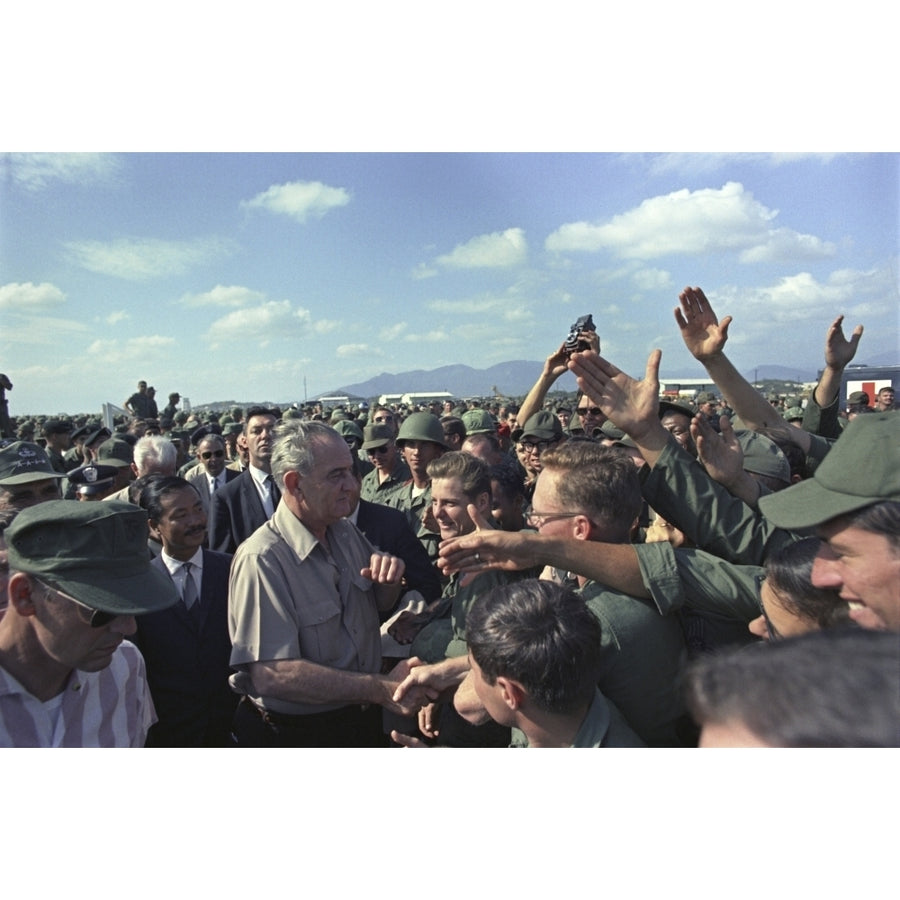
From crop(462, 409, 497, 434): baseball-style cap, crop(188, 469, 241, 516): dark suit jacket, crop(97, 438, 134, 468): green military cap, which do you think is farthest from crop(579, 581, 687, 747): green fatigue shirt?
crop(462, 409, 497, 434): baseball-style cap

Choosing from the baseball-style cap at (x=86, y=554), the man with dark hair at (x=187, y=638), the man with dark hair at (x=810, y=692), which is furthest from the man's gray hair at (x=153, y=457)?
Result: the man with dark hair at (x=810, y=692)

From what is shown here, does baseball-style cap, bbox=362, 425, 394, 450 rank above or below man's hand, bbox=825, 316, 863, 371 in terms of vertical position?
below

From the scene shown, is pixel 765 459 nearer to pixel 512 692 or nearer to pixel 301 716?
pixel 512 692

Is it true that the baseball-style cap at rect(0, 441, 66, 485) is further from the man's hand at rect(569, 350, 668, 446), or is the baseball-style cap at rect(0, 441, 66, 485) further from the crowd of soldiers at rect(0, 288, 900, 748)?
the man's hand at rect(569, 350, 668, 446)

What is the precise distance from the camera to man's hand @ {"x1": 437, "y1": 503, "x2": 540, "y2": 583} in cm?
205

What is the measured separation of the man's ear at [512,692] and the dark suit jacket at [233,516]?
3.65m

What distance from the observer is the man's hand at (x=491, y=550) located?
2055mm

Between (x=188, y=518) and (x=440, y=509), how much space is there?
1.44 meters

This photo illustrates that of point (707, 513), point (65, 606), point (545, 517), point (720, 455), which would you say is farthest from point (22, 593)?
point (720, 455)

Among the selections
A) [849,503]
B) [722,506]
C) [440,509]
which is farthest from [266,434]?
[849,503]

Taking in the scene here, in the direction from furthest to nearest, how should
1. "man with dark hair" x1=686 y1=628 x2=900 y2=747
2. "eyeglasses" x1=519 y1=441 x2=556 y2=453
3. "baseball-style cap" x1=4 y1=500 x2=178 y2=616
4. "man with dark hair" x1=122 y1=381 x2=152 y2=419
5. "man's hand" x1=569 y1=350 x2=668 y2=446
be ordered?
1. "man with dark hair" x1=122 y1=381 x2=152 y2=419
2. "eyeglasses" x1=519 y1=441 x2=556 y2=453
3. "man's hand" x1=569 y1=350 x2=668 y2=446
4. "baseball-style cap" x1=4 y1=500 x2=178 y2=616
5. "man with dark hair" x1=686 y1=628 x2=900 y2=747

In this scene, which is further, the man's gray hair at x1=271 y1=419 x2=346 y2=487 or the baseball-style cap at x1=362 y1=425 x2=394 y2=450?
the baseball-style cap at x1=362 y1=425 x2=394 y2=450

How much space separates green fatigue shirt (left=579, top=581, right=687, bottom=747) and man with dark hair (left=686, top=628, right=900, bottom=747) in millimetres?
1030

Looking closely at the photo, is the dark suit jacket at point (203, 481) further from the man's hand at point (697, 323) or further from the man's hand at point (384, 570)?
the man's hand at point (697, 323)
